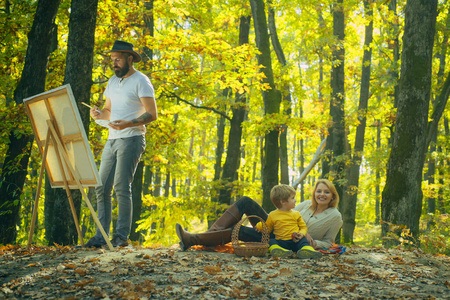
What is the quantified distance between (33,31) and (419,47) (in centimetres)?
729

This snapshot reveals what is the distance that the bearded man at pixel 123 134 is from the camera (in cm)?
526

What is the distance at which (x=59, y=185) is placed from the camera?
559cm

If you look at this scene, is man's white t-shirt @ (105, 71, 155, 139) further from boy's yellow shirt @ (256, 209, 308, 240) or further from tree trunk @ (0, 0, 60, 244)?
tree trunk @ (0, 0, 60, 244)

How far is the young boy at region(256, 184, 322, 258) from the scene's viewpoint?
559cm

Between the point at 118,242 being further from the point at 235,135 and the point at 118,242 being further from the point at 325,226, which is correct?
the point at 235,135

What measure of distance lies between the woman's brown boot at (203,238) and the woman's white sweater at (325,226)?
127 cm

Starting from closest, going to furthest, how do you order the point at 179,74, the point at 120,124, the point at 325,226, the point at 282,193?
1. the point at 120,124
2. the point at 282,193
3. the point at 325,226
4. the point at 179,74

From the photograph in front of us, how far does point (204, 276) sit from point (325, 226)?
2.48 m

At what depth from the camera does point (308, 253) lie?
5426mm

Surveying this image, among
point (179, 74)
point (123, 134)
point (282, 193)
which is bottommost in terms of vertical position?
point (282, 193)

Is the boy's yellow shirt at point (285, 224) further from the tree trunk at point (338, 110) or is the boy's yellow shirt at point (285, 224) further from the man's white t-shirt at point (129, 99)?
the tree trunk at point (338, 110)

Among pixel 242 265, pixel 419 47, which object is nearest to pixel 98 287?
pixel 242 265

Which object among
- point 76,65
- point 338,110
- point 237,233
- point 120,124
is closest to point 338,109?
point 338,110

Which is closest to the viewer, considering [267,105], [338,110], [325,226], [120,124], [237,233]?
[120,124]
